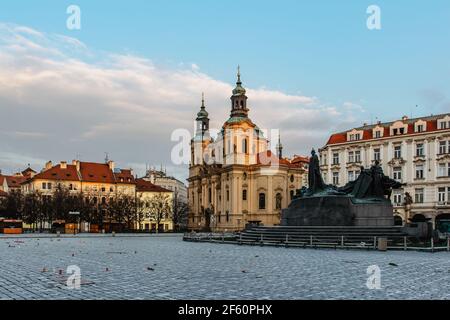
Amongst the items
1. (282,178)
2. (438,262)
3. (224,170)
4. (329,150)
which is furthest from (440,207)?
(438,262)

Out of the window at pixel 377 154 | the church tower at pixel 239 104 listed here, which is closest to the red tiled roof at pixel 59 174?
the church tower at pixel 239 104

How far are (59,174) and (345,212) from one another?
86400 mm

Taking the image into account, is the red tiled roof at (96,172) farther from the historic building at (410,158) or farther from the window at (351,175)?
the window at (351,175)

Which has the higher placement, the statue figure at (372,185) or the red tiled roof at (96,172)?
the red tiled roof at (96,172)

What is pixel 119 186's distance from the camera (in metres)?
116

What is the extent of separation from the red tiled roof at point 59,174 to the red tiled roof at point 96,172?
1.76 meters

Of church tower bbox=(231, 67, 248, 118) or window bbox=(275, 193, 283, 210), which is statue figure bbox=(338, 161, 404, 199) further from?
church tower bbox=(231, 67, 248, 118)

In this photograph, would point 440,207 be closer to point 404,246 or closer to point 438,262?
point 404,246

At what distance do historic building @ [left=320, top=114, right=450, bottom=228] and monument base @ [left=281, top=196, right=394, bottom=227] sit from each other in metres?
31.8

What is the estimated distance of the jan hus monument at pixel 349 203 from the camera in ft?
109

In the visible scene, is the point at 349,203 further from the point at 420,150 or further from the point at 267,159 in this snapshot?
the point at 267,159

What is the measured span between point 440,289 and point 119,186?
10660 cm

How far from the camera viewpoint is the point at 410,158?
72625 millimetres

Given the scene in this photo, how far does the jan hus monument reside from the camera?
1314 inches
